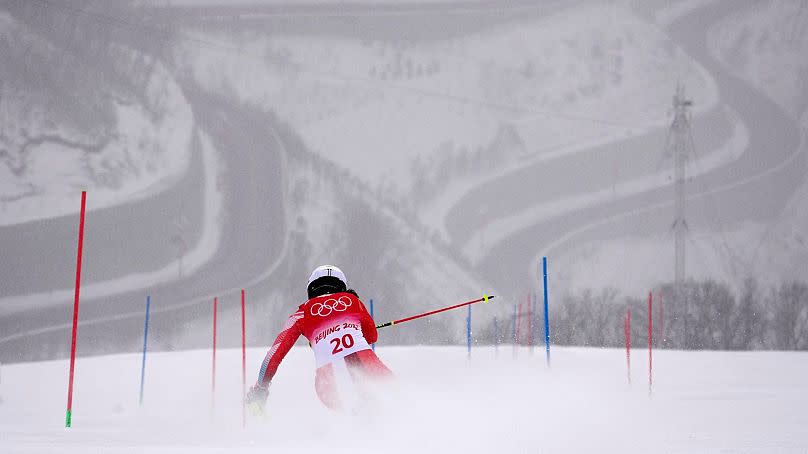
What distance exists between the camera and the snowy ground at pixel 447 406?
29.9ft

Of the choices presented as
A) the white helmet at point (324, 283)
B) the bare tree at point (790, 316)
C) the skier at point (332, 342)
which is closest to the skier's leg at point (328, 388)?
the skier at point (332, 342)

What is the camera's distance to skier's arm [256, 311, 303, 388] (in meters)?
10.5

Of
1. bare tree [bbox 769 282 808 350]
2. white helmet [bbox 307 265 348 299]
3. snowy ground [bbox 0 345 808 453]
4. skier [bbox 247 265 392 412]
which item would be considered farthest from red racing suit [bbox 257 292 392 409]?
bare tree [bbox 769 282 808 350]

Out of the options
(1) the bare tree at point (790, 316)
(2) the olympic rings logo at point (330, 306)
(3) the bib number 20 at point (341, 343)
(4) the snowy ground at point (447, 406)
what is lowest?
(4) the snowy ground at point (447, 406)

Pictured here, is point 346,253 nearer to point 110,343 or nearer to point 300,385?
point 110,343

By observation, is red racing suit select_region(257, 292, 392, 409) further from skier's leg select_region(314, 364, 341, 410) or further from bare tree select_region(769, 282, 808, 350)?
bare tree select_region(769, 282, 808, 350)

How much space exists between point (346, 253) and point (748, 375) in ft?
448

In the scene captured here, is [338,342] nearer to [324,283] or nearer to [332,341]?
[332,341]

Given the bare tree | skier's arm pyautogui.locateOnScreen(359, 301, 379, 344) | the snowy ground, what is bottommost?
the snowy ground

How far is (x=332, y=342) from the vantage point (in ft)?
34.1

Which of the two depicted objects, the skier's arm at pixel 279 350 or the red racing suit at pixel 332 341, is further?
the skier's arm at pixel 279 350

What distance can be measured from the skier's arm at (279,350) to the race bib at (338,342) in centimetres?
31

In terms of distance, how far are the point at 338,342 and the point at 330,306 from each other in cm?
41

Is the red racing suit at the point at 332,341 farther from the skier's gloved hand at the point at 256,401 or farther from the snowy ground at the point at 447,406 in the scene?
the snowy ground at the point at 447,406
